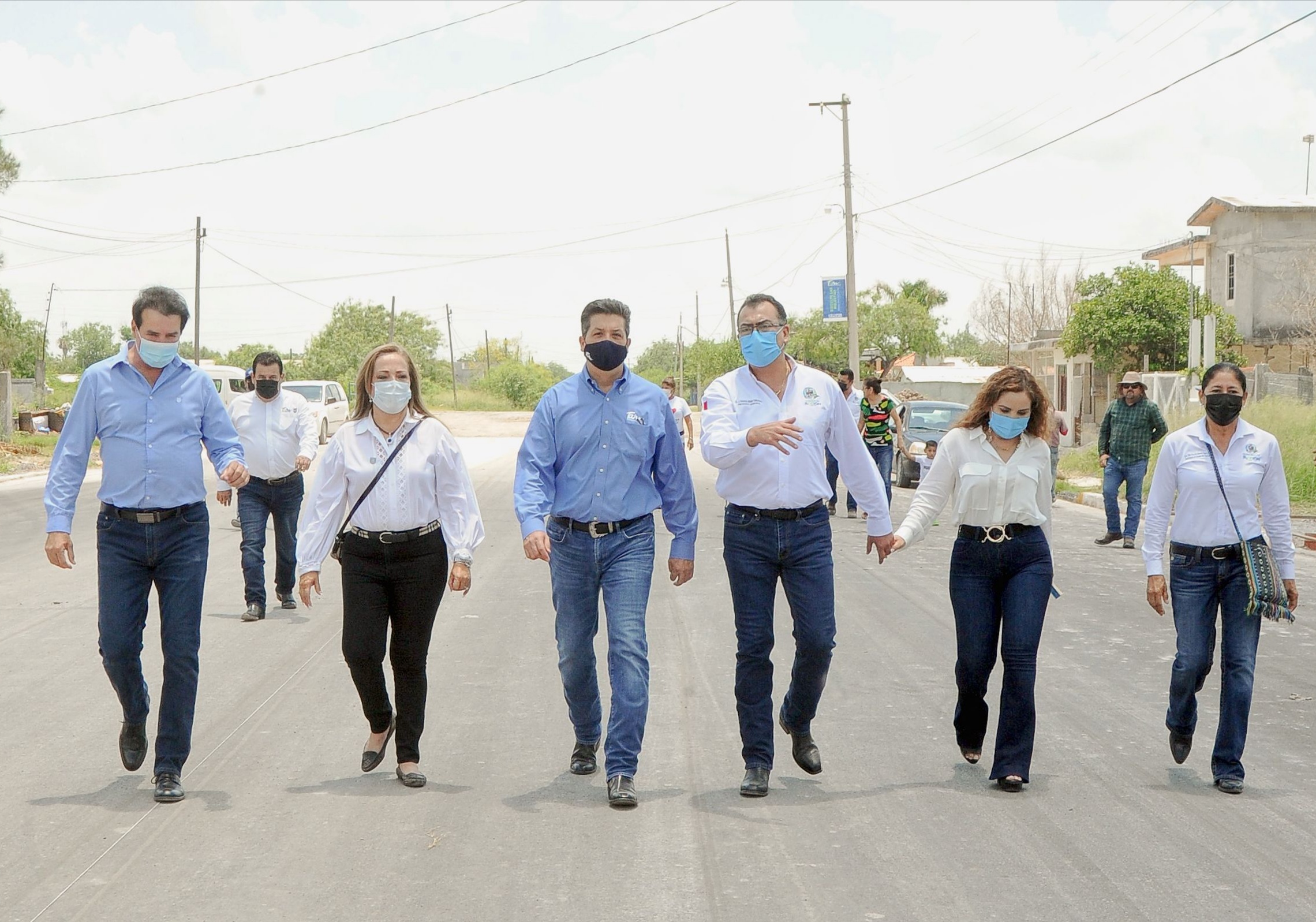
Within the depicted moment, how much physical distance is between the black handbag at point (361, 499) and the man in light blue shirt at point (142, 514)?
52cm

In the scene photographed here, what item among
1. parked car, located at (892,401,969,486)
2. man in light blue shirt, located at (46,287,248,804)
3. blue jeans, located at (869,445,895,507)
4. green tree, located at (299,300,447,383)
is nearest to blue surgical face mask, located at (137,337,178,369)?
man in light blue shirt, located at (46,287,248,804)

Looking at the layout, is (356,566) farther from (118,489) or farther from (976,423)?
(976,423)

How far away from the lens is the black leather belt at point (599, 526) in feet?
19.1

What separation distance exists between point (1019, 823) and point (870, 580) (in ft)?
23.4

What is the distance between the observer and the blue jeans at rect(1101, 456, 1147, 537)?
50.1 ft

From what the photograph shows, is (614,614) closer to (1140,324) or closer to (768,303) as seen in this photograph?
(768,303)

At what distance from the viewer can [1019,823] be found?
5.36m

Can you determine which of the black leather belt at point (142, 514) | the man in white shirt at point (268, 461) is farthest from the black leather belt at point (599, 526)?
the man in white shirt at point (268, 461)

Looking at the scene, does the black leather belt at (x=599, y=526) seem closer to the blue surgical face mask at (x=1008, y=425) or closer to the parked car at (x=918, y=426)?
the blue surgical face mask at (x=1008, y=425)

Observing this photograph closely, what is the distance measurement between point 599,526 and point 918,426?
19.9 m

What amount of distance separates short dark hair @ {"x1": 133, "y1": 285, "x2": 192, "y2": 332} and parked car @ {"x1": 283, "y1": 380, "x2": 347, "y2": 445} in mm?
34438

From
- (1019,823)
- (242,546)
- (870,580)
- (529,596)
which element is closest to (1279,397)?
(870,580)

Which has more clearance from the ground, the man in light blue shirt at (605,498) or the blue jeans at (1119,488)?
the man in light blue shirt at (605,498)

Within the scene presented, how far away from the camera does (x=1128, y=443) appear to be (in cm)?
1539
